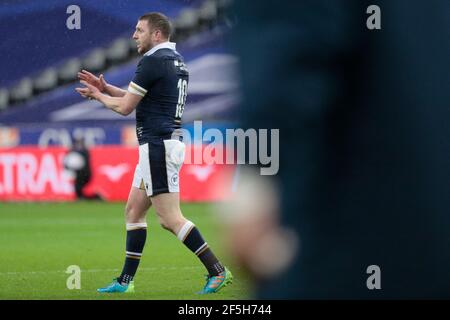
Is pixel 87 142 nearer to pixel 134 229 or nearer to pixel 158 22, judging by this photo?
pixel 134 229

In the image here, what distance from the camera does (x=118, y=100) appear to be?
5.98 metres

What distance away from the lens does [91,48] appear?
25984 millimetres

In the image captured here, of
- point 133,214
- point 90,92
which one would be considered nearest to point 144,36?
point 90,92

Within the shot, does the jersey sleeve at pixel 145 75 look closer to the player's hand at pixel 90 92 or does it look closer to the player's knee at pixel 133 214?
the player's hand at pixel 90 92

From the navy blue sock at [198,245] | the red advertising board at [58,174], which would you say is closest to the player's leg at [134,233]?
the navy blue sock at [198,245]

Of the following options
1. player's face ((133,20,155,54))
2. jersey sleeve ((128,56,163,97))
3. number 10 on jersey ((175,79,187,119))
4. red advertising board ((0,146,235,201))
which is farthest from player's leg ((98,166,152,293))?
red advertising board ((0,146,235,201))

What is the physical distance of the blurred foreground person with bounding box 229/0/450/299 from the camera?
1.50 meters

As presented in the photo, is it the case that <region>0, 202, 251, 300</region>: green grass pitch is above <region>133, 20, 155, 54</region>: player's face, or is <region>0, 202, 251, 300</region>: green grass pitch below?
below

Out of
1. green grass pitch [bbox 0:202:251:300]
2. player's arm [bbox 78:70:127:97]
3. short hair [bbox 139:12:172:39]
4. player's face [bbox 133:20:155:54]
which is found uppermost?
short hair [bbox 139:12:172:39]

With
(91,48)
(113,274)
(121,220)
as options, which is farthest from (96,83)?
(91,48)

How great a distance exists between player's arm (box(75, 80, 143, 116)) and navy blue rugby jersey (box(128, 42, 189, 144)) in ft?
0.13

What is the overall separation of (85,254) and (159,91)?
335cm

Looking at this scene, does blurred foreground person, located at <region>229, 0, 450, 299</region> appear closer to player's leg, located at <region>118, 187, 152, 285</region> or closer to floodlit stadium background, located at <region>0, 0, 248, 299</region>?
floodlit stadium background, located at <region>0, 0, 248, 299</region>
